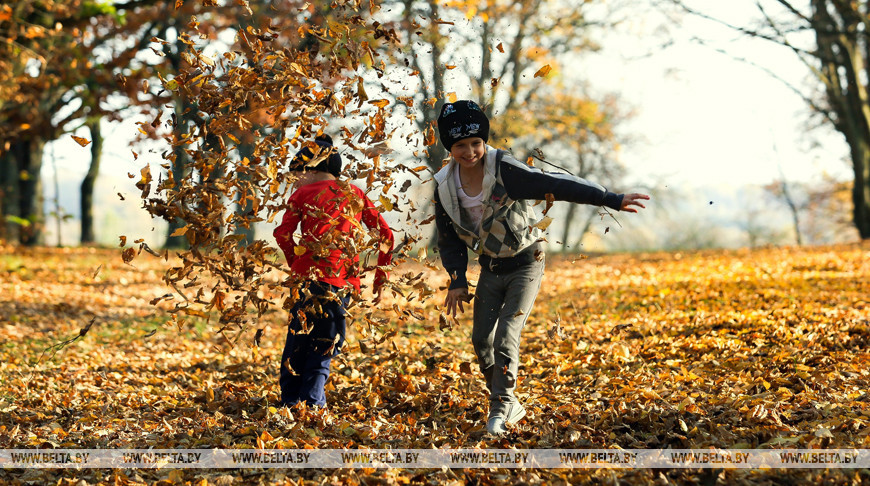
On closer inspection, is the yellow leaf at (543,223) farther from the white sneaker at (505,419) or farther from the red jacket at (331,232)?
the white sneaker at (505,419)

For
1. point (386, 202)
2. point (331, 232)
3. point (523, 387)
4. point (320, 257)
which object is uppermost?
point (386, 202)

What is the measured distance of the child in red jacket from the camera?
14.4ft

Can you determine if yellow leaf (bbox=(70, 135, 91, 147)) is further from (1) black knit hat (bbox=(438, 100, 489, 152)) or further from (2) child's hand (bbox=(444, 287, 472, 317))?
(2) child's hand (bbox=(444, 287, 472, 317))

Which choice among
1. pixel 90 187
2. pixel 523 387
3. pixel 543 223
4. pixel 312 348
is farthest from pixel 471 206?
pixel 90 187

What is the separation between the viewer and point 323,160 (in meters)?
4.57

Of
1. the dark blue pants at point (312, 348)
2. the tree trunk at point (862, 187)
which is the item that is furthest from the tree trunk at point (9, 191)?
the tree trunk at point (862, 187)

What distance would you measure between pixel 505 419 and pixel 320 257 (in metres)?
1.59

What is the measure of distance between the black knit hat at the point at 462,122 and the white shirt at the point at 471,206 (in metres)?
0.30

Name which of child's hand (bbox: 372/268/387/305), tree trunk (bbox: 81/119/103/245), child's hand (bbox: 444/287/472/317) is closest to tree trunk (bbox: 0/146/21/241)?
tree trunk (bbox: 81/119/103/245)

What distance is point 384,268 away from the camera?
4.63m

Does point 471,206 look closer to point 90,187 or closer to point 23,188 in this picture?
point 23,188

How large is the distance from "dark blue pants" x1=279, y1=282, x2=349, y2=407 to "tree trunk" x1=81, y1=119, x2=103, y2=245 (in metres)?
21.0

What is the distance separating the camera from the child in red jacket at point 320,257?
439 cm

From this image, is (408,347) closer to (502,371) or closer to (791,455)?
(502,371)
